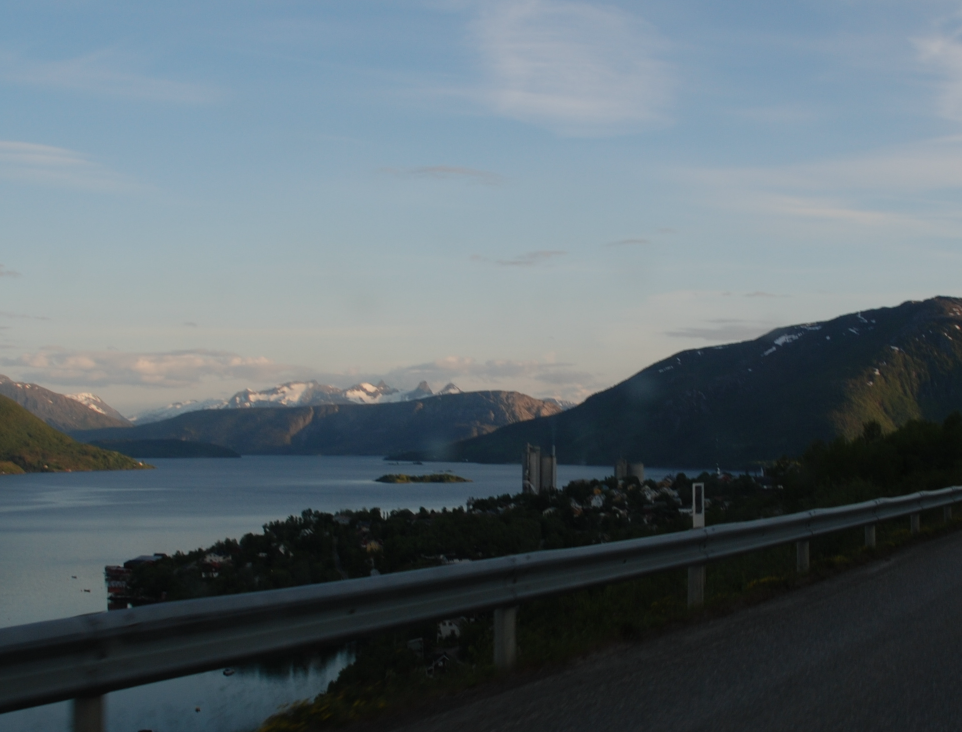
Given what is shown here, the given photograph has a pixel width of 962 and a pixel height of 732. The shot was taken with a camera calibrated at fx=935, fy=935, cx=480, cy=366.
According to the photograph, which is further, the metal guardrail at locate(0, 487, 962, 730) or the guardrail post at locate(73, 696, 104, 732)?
the guardrail post at locate(73, 696, 104, 732)

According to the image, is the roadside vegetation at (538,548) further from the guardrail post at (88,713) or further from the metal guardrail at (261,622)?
the guardrail post at (88,713)

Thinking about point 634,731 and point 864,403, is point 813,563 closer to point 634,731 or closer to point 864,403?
point 634,731

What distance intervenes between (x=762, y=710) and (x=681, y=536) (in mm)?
3074

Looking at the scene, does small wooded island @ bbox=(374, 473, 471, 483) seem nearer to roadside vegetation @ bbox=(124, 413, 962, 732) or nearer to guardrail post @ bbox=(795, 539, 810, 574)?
roadside vegetation @ bbox=(124, 413, 962, 732)

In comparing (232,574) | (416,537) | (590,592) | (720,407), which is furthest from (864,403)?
(590,592)

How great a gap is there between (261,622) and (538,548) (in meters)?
27.0

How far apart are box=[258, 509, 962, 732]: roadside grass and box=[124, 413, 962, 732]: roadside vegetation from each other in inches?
0.7

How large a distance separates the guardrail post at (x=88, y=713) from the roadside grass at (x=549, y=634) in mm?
856

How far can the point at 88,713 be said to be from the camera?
13.3ft

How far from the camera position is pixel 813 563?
1065cm

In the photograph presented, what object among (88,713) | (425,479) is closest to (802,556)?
(88,713)

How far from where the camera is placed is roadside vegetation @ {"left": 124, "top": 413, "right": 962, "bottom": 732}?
628cm

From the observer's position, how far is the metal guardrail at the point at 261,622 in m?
3.85

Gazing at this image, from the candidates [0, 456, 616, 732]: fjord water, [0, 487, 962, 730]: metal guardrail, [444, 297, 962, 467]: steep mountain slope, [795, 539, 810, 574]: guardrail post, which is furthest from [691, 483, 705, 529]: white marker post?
[444, 297, 962, 467]: steep mountain slope
